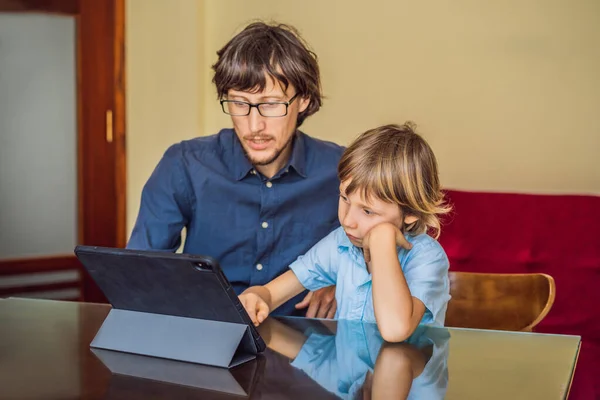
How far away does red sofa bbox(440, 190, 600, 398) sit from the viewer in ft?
8.85

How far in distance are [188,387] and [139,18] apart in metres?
2.95

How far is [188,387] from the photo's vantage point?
1.15 m

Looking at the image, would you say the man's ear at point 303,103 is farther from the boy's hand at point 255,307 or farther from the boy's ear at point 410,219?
the boy's hand at point 255,307

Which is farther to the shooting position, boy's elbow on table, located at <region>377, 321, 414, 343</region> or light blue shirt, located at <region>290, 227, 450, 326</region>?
light blue shirt, located at <region>290, 227, 450, 326</region>

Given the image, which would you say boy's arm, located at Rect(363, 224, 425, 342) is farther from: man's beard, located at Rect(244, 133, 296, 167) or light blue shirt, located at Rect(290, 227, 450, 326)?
man's beard, located at Rect(244, 133, 296, 167)

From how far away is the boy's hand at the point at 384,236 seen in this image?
1.61 metres

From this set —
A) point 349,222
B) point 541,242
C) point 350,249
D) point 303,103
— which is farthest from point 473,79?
point 349,222

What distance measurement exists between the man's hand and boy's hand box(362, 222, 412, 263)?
389 mm

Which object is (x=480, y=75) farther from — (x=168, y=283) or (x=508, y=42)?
(x=168, y=283)

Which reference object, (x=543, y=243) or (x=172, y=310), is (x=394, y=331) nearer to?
(x=172, y=310)

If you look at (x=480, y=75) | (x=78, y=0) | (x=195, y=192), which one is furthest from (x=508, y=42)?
(x=78, y=0)

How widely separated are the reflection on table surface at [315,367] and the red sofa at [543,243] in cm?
133

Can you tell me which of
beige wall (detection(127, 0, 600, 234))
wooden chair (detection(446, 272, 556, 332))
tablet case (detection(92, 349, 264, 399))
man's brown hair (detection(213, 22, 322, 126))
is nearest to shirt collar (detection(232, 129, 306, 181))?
man's brown hair (detection(213, 22, 322, 126))

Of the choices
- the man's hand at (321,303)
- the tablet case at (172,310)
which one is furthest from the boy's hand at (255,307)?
the man's hand at (321,303)
